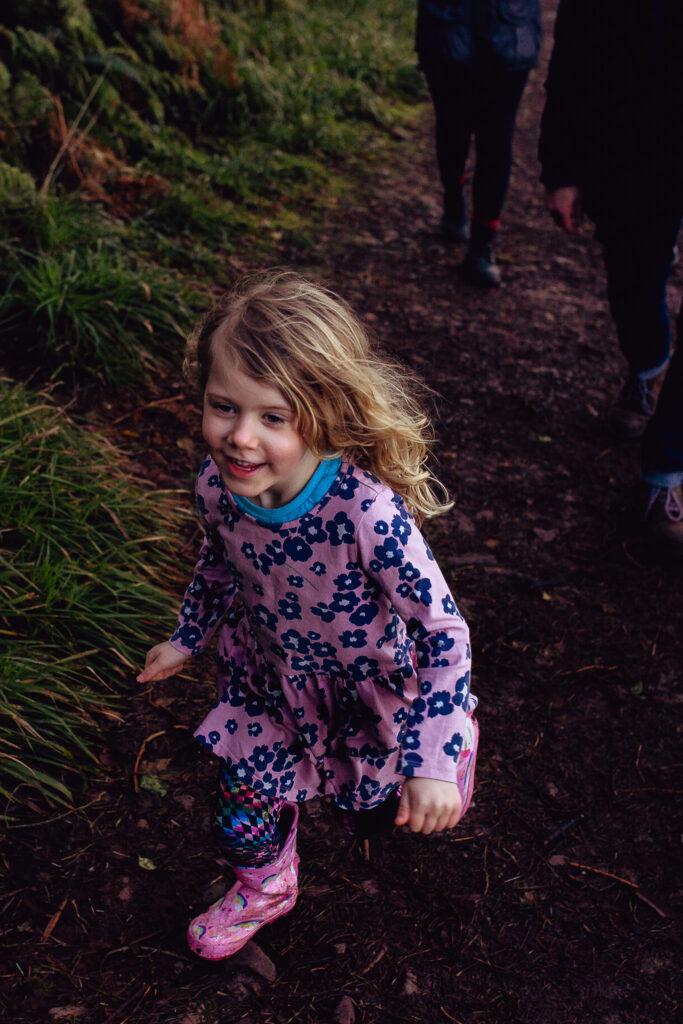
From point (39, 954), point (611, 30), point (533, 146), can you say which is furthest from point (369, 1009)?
point (533, 146)

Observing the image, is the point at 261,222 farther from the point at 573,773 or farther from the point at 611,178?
the point at 573,773

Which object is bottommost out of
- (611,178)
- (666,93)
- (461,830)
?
(461,830)

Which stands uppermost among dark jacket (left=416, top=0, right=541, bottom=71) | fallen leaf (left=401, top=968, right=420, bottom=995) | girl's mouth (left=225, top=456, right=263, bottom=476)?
dark jacket (left=416, top=0, right=541, bottom=71)

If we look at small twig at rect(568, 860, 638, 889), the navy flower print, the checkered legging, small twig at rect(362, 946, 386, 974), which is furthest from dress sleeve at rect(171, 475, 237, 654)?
small twig at rect(568, 860, 638, 889)

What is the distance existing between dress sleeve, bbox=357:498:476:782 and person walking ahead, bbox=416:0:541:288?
381 centimetres

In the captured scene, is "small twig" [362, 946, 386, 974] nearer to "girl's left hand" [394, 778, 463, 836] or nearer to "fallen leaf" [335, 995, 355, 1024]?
"fallen leaf" [335, 995, 355, 1024]

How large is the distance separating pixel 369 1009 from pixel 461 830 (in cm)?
60

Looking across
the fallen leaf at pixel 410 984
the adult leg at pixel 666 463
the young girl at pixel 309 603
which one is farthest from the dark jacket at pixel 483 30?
the fallen leaf at pixel 410 984

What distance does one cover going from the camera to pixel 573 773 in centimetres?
264

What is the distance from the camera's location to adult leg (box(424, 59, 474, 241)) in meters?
4.70

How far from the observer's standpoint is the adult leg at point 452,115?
15.4 ft

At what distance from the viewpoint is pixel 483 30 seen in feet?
14.8

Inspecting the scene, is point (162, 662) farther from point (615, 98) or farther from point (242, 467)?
point (615, 98)

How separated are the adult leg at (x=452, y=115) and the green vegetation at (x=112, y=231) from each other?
3.17 feet
